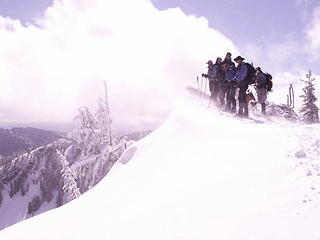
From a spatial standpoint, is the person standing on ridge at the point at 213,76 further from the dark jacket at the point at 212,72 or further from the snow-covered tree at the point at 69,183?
the snow-covered tree at the point at 69,183

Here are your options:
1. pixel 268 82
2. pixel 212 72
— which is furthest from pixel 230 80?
pixel 268 82

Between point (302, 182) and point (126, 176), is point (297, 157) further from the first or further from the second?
point (126, 176)

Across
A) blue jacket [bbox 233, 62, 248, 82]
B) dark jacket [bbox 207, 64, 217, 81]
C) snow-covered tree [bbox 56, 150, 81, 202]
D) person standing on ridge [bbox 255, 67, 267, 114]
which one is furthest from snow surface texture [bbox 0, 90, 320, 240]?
snow-covered tree [bbox 56, 150, 81, 202]

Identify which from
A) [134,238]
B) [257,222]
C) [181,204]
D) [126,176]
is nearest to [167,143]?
[126,176]

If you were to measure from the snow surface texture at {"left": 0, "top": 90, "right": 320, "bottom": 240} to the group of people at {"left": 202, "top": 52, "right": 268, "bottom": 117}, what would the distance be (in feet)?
13.2

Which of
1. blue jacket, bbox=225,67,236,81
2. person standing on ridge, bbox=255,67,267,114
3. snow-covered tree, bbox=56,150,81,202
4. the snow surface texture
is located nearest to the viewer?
the snow surface texture

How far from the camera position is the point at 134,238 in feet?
20.9

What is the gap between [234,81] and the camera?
16172 millimetres

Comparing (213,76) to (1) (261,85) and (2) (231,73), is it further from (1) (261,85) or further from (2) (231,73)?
(1) (261,85)

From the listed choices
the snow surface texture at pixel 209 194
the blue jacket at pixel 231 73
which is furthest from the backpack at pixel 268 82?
the snow surface texture at pixel 209 194

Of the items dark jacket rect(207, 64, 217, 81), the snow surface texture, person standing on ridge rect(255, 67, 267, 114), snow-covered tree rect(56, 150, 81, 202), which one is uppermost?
dark jacket rect(207, 64, 217, 81)

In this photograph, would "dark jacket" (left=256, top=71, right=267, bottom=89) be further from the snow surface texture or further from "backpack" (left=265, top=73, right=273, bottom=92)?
the snow surface texture

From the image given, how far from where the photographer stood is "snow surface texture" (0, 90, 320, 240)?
5594 mm

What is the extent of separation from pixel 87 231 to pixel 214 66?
39.6 ft
